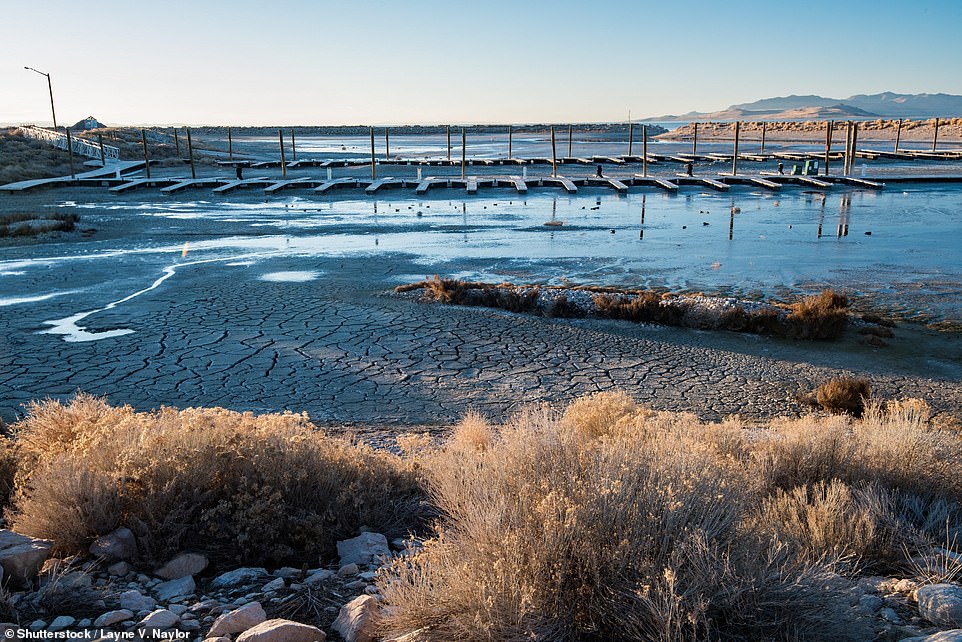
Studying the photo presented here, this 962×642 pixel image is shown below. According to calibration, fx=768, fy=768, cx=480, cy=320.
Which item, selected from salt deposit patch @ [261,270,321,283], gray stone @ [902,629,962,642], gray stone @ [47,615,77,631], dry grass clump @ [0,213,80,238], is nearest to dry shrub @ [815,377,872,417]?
gray stone @ [902,629,962,642]

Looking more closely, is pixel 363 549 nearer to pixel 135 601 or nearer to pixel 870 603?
pixel 135 601

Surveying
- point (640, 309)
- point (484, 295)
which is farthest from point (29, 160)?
point (640, 309)

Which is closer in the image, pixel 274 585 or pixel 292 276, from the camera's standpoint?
pixel 274 585

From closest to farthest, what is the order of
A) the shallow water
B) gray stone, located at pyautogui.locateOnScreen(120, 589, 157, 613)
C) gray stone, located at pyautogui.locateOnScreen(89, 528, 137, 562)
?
gray stone, located at pyautogui.locateOnScreen(120, 589, 157, 613), gray stone, located at pyautogui.locateOnScreen(89, 528, 137, 562), the shallow water

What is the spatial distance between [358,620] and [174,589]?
3.87ft

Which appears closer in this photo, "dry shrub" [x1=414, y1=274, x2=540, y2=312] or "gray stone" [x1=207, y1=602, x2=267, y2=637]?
"gray stone" [x1=207, y1=602, x2=267, y2=637]

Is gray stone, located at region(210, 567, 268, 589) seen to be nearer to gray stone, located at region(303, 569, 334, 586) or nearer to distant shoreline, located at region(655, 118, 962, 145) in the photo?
gray stone, located at region(303, 569, 334, 586)

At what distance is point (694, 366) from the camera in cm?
992

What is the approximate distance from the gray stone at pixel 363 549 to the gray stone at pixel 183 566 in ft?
2.53

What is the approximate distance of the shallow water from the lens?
586 inches

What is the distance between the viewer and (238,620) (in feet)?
11.3

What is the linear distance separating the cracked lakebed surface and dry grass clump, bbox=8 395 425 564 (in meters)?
2.82

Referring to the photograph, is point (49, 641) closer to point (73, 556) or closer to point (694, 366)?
point (73, 556)

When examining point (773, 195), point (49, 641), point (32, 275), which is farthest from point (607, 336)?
point (773, 195)
